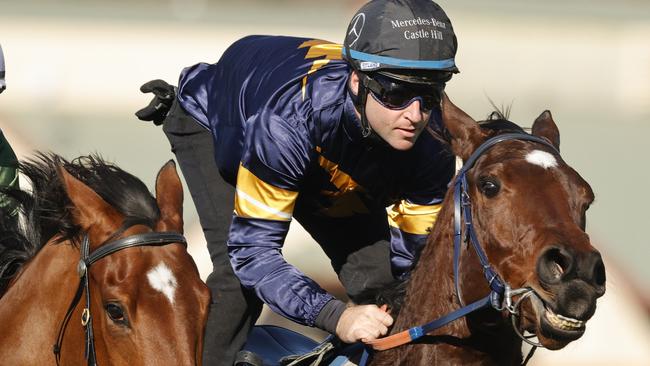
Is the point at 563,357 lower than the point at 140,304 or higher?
lower

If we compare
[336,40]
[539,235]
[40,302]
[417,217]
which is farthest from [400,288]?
[336,40]

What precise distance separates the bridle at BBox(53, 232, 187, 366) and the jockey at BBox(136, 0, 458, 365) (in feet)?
1.31

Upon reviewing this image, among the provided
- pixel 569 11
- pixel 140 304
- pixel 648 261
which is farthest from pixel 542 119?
pixel 569 11

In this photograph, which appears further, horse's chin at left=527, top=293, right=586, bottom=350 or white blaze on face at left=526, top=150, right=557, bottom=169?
white blaze on face at left=526, top=150, right=557, bottom=169

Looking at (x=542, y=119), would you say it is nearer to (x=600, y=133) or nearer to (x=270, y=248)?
(x=270, y=248)

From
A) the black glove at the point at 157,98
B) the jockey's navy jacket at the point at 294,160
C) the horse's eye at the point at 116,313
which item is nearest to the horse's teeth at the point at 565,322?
the jockey's navy jacket at the point at 294,160

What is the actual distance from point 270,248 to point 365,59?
643 mm

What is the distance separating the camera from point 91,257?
3.00 m

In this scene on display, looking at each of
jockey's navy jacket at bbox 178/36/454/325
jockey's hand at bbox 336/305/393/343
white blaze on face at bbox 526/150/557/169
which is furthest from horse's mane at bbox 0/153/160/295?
white blaze on face at bbox 526/150/557/169

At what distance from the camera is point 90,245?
Answer: 10.00 feet

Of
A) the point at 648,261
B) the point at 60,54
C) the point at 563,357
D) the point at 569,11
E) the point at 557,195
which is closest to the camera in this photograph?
the point at 557,195

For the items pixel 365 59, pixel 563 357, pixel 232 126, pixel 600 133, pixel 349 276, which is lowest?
pixel 563 357

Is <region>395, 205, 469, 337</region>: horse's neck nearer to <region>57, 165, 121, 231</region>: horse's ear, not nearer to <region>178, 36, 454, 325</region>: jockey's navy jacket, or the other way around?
<region>178, 36, 454, 325</region>: jockey's navy jacket

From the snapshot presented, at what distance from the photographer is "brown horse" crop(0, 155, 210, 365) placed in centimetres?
287
